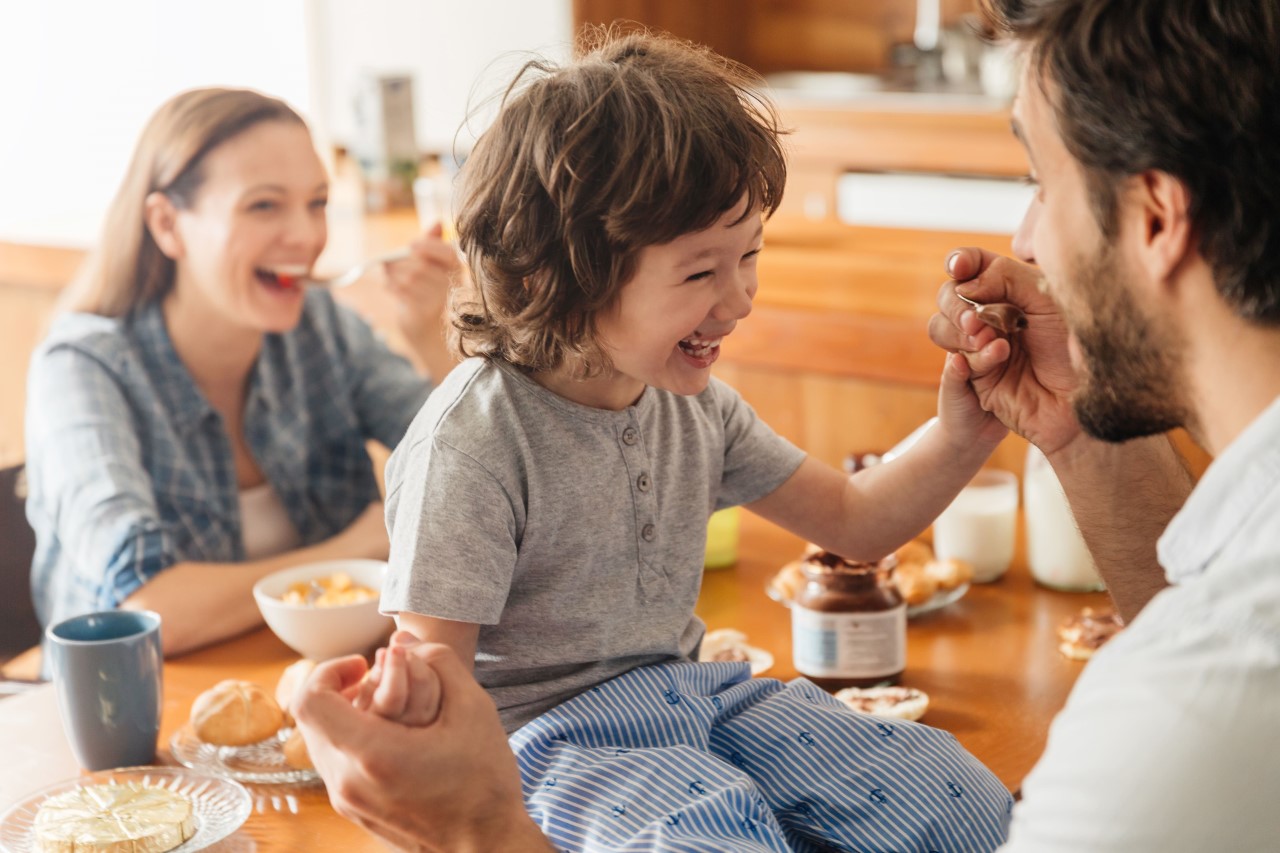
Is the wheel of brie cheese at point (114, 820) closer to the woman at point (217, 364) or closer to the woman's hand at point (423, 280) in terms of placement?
the woman at point (217, 364)

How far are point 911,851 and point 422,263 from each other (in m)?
1.26

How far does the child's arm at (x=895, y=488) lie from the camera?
4.27 feet

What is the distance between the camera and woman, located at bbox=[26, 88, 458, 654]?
183 cm

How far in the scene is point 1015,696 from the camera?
1.33 metres

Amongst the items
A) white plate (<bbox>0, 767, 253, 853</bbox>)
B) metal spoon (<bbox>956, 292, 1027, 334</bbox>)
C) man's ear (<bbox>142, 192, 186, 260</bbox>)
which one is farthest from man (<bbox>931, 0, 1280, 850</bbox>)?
man's ear (<bbox>142, 192, 186, 260</bbox>)

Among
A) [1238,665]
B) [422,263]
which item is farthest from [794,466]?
[422,263]

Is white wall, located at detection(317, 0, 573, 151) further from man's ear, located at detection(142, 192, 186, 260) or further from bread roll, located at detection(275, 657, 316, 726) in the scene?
bread roll, located at detection(275, 657, 316, 726)

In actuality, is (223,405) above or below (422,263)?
below

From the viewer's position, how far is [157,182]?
76.4 inches

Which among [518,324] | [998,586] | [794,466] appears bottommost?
[998,586]

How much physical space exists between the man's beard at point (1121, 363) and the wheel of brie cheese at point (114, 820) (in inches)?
28.5

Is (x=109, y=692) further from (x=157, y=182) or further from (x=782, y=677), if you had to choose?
(x=157, y=182)

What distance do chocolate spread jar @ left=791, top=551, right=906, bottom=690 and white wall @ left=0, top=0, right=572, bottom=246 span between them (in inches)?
121

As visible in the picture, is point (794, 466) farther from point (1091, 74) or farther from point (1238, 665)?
point (1238, 665)
